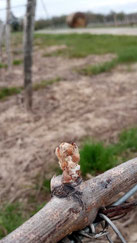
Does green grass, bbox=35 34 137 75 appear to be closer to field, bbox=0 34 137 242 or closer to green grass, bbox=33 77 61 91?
field, bbox=0 34 137 242

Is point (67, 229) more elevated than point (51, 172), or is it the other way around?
point (67, 229)

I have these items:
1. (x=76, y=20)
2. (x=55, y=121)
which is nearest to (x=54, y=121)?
(x=55, y=121)

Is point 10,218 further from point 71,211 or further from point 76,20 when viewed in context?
point 76,20

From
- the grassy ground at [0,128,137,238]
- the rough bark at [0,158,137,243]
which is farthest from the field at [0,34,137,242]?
the rough bark at [0,158,137,243]

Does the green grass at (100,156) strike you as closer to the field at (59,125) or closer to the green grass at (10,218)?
the field at (59,125)

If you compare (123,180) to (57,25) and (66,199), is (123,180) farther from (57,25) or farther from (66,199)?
(57,25)

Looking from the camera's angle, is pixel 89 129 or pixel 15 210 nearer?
pixel 15 210

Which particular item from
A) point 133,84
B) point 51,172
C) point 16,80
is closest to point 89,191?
point 51,172

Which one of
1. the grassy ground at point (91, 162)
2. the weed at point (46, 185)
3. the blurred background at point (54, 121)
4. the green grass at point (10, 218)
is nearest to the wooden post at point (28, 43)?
the blurred background at point (54, 121)
